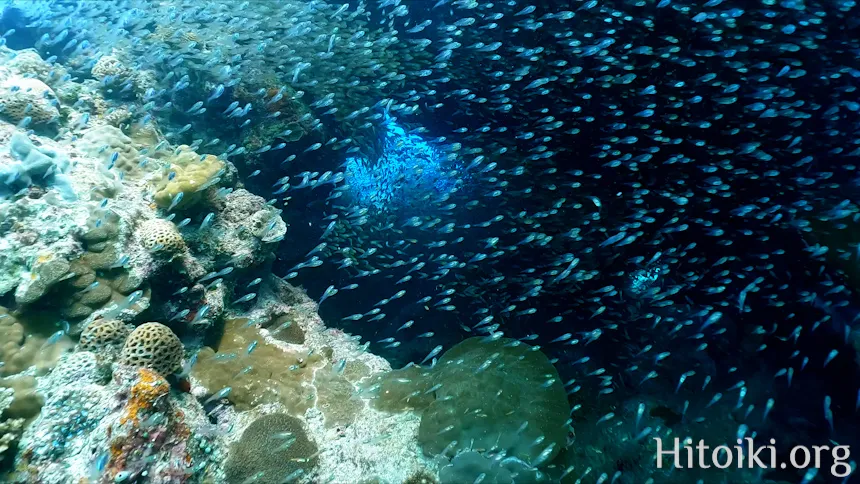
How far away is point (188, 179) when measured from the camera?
7426 mm

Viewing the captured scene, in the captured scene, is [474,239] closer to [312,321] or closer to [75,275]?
[312,321]

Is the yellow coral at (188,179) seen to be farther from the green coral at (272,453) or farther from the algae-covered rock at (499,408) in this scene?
the algae-covered rock at (499,408)

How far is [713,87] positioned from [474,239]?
5965mm

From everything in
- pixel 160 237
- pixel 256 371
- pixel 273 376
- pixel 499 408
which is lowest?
pixel 499 408

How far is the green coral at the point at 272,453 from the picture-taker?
5.54m

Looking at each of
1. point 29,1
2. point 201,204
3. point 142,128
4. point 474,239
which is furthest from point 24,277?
point 29,1

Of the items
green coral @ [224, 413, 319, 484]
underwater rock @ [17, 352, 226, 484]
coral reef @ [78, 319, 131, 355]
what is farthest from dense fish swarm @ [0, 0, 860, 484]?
underwater rock @ [17, 352, 226, 484]

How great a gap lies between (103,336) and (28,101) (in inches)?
238

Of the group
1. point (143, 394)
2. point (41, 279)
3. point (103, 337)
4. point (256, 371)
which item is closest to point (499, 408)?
point (256, 371)

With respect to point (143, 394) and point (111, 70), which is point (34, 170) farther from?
point (111, 70)

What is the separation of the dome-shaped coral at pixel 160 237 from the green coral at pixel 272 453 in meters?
3.02

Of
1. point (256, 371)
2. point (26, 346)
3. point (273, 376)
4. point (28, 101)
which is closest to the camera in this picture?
point (26, 346)

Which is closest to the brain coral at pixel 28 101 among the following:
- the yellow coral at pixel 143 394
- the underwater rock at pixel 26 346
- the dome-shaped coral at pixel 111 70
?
the dome-shaped coral at pixel 111 70

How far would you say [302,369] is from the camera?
24.5ft
